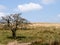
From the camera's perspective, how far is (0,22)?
41.4 meters

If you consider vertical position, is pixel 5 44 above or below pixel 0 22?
below

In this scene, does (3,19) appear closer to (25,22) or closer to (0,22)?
(0,22)

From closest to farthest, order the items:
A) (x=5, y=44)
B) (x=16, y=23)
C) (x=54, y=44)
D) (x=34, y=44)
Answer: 1. (x=54, y=44)
2. (x=34, y=44)
3. (x=5, y=44)
4. (x=16, y=23)

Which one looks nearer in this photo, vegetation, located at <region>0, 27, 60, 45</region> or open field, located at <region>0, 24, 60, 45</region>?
vegetation, located at <region>0, 27, 60, 45</region>

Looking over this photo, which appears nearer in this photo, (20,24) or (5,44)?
(5,44)

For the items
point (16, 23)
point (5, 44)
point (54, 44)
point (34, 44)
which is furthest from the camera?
point (16, 23)

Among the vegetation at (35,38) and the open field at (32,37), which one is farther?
the open field at (32,37)

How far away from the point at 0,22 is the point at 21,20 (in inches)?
157

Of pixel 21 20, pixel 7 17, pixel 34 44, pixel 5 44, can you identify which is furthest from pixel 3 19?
pixel 34 44

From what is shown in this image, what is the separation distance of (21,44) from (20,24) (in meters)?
9.54

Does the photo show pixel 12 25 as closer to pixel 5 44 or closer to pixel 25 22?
pixel 25 22

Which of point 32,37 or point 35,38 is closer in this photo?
point 35,38

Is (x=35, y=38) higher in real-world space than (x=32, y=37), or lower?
lower

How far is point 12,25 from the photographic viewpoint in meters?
39.6
